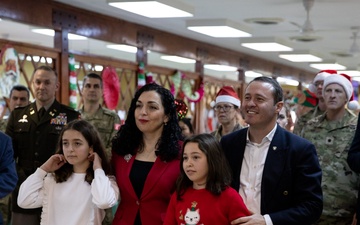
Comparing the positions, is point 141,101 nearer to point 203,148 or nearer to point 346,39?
point 203,148

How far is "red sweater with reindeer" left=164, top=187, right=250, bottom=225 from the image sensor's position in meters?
2.41

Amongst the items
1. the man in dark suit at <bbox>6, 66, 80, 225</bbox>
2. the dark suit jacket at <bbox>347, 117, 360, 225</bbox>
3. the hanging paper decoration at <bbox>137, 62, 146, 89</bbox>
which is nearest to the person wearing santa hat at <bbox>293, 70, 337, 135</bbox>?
the dark suit jacket at <bbox>347, 117, 360, 225</bbox>

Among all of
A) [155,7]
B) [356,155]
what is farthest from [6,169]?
[155,7]

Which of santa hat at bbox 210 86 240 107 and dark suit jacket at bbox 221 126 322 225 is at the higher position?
santa hat at bbox 210 86 240 107

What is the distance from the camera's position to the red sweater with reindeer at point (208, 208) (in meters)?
2.41

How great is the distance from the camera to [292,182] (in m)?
2.48

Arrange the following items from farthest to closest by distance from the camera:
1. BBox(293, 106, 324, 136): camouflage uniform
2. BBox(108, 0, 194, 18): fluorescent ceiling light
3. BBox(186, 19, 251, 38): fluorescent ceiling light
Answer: BBox(186, 19, 251, 38): fluorescent ceiling light
BBox(108, 0, 194, 18): fluorescent ceiling light
BBox(293, 106, 324, 136): camouflage uniform

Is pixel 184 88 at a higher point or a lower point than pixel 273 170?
higher

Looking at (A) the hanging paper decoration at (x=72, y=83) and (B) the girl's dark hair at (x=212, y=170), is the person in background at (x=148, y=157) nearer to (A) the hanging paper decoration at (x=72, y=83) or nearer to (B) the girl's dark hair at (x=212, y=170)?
(B) the girl's dark hair at (x=212, y=170)

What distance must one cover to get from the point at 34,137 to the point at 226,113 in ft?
5.04

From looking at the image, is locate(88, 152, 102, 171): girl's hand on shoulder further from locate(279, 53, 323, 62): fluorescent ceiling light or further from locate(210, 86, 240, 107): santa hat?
locate(279, 53, 323, 62): fluorescent ceiling light

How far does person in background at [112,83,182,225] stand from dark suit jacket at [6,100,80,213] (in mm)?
1269

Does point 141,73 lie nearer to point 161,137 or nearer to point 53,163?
point 53,163

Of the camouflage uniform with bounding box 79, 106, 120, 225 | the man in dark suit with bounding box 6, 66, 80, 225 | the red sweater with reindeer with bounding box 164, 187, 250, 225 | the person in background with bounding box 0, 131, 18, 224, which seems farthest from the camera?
the camouflage uniform with bounding box 79, 106, 120, 225
